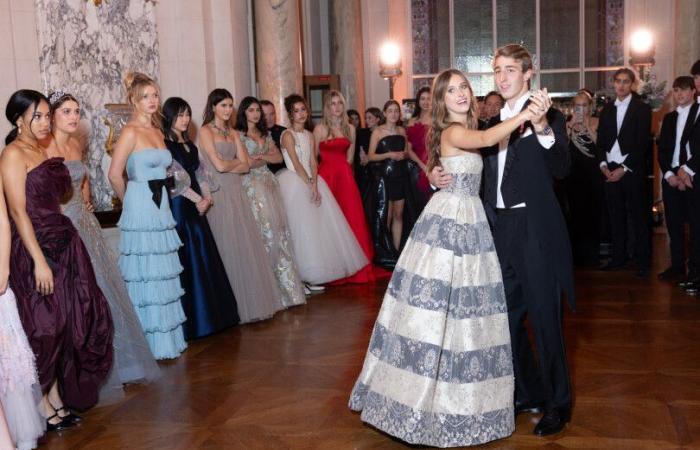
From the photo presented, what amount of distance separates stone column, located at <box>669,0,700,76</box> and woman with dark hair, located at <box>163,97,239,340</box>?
899 centimetres

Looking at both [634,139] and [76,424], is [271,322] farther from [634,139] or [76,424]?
[634,139]

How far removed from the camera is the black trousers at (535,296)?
349cm

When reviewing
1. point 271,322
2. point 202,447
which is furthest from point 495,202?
point 271,322

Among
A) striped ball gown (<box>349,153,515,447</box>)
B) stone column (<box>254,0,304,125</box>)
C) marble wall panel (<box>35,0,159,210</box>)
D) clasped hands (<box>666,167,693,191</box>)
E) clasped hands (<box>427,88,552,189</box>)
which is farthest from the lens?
stone column (<box>254,0,304,125</box>)

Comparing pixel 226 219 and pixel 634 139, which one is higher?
pixel 634 139

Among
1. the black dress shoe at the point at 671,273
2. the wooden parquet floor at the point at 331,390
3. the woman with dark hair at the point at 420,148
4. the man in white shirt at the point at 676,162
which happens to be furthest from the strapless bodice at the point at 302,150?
the black dress shoe at the point at 671,273

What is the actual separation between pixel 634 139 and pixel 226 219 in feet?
13.3

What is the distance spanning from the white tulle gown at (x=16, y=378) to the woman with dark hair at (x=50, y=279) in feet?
0.79

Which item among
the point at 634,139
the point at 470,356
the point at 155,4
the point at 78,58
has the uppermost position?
the point at 155,4

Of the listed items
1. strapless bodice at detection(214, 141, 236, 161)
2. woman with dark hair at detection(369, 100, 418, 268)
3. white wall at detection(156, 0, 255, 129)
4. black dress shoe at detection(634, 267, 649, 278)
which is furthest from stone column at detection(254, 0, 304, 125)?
black dress shoe at detection(634, 267, 649, 278)

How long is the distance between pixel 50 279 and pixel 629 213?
5923 mm

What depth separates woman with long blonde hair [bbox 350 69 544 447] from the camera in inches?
131

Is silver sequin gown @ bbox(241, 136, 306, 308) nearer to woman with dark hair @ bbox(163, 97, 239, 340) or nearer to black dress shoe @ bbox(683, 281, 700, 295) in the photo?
woman with dark hair @ bbox(163, 97, 239, 340)

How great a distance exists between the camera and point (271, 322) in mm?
6102
